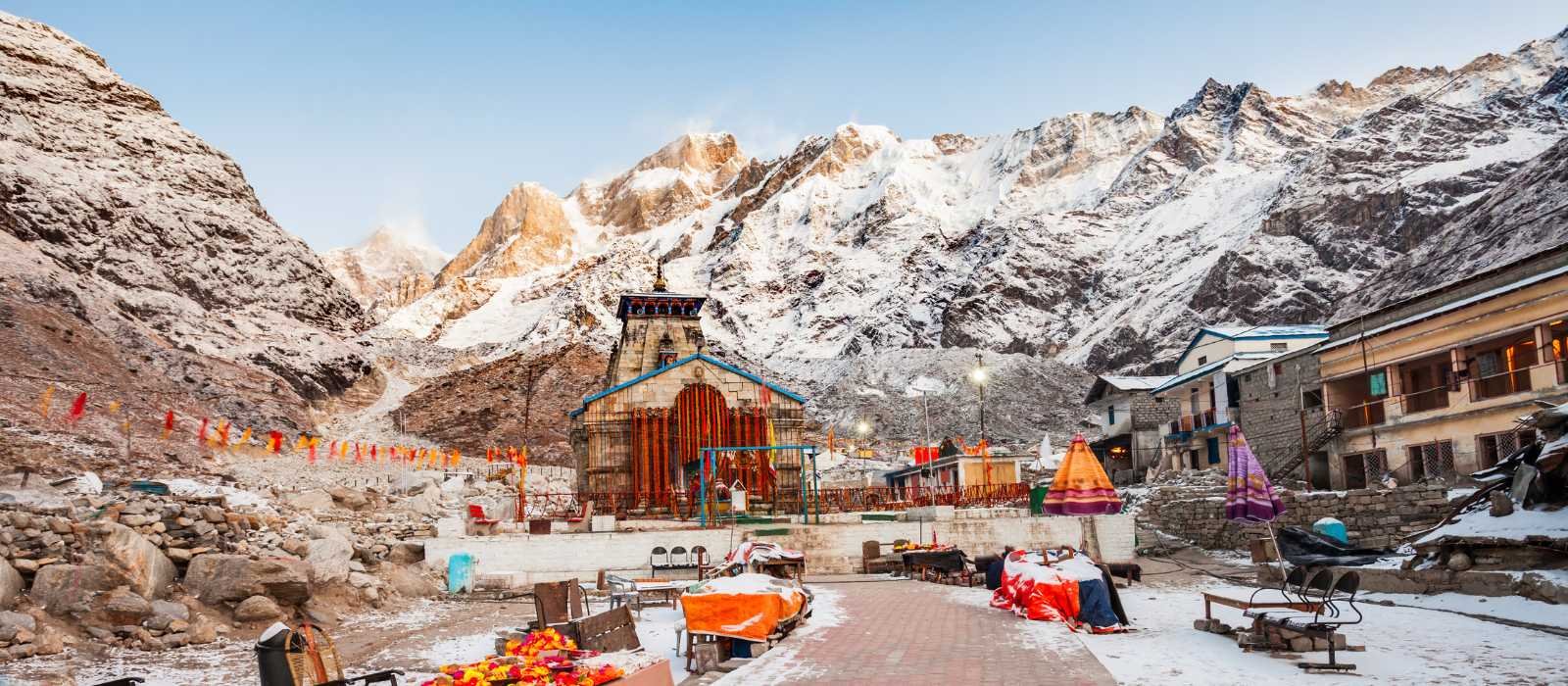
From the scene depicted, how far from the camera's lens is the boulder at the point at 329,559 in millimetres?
14892

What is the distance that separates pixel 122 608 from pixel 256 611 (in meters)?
1.55

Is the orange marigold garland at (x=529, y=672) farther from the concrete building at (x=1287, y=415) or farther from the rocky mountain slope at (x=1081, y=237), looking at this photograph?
the rocky mountain slope at (x=1081, y=237)

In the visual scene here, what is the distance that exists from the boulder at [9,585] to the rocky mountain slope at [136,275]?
955 inches

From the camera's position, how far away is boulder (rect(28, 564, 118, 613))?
1170cm

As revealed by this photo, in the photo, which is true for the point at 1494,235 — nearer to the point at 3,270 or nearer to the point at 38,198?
the point at 3,270

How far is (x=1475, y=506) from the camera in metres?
13.7

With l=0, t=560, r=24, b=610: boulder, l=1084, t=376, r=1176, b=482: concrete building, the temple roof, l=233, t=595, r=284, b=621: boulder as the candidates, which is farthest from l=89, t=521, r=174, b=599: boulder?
l=1084, t=376, r=1176, b=482: concrete building

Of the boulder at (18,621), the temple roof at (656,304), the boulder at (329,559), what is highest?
the temple roof at (656,304)

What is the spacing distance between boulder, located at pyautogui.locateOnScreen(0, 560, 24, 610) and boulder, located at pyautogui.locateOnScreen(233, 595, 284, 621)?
2425 millimetres

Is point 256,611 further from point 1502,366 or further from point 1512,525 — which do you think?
point 1502,366

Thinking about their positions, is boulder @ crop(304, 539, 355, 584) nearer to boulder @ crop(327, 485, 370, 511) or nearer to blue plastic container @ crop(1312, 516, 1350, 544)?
boulder @ crop(327, 485, 370, 511)

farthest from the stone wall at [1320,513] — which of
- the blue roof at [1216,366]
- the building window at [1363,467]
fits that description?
the blue roof at [1216,366]

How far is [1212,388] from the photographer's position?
119ft

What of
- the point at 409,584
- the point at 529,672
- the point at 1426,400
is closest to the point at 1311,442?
the point at 1426,400
